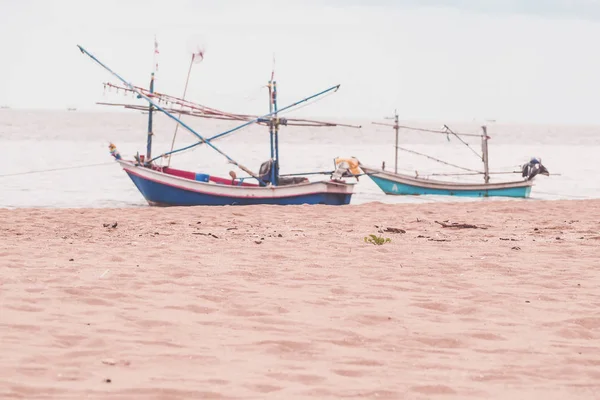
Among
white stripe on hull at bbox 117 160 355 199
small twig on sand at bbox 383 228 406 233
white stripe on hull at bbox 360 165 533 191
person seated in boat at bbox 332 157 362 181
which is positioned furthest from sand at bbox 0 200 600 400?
white stripe on hull at bbox 360 165 533 191

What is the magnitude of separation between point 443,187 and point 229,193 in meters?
10.1

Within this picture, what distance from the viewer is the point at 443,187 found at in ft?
91.7

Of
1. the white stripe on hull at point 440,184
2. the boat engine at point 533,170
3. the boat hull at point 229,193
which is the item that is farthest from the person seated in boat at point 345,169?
the boat engine at point 533,170

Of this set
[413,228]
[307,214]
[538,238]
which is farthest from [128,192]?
[538,238]

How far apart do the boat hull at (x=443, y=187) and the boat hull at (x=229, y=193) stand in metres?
7.61

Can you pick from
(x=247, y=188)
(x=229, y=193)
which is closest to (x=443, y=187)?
(x=247, y=188)

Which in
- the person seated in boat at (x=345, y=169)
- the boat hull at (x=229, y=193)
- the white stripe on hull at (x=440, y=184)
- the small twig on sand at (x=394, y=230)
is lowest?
the small twig on sand at (x=394, y=230)

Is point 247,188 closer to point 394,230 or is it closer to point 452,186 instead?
point 394,230

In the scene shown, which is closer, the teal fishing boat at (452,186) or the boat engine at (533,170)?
the teal fishing boat at (452,186)

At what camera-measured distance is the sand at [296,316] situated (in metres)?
4.59

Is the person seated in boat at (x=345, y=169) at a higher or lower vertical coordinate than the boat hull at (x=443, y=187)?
higher

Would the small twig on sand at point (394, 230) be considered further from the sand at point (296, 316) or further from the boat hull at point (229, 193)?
the boat hull at point (229, 193)

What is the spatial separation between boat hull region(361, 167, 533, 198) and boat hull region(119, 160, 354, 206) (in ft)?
25.0

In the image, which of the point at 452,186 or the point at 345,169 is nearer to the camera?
the point at 345,169
